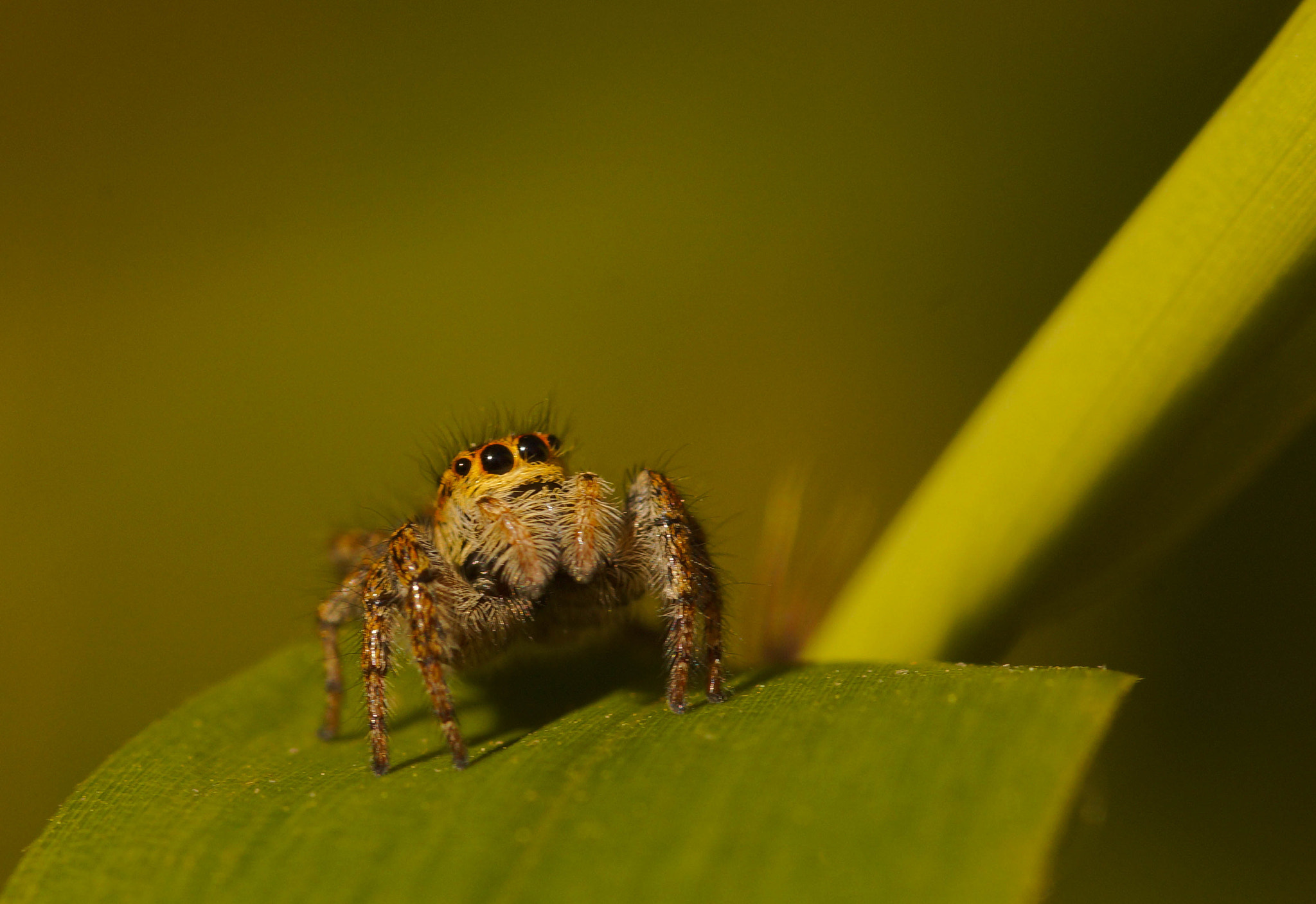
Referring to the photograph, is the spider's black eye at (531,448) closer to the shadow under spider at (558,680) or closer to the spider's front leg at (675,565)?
the spider's front leg at (675,565)

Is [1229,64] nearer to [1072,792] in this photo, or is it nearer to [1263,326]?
[1263,326]

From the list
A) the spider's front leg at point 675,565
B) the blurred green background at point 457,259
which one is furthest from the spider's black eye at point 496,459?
the blurred green background at point 457,259

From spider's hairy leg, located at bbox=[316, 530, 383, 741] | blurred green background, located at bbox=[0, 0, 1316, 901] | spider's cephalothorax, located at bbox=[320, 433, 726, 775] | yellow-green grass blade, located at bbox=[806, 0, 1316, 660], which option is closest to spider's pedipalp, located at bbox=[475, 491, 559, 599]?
spider's cephalothorax, located at bbox=[320, 433, 726, 775]

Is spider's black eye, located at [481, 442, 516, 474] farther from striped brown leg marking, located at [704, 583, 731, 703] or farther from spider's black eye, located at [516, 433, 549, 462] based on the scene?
striped brown leg marking, located at [704, 583, 731, 703]

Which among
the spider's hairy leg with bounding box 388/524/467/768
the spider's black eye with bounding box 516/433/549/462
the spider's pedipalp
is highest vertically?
the spider's black eye with bounding box 516/433/549/462

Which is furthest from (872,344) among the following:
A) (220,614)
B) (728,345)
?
(220,614)

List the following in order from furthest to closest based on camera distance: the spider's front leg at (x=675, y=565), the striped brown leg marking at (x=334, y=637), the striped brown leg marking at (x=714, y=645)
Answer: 1. the striped brown leg marking at (x=334, y=637)
2. the spider's front leg at (x=675, y=565)
3. the striped brown leg marking at (x=714, y=645)
